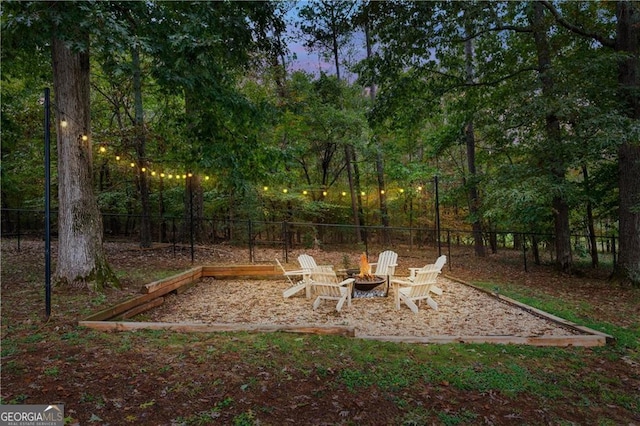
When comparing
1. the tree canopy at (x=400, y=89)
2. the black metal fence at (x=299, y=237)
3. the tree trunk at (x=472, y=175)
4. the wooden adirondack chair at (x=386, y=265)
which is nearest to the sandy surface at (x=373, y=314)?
the wooden adirondack chair at (x=386, y=265)

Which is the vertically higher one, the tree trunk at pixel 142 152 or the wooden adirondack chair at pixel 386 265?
the tree trunk at pixel 142 152

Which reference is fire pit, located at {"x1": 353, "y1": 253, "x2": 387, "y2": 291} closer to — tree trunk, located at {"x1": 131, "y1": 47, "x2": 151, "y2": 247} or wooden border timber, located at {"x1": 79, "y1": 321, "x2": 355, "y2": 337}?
wooden border timber, located at {"x1": 79, "y1": 321, "x2": 355, "y2": 337}

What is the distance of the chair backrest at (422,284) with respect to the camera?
605cm

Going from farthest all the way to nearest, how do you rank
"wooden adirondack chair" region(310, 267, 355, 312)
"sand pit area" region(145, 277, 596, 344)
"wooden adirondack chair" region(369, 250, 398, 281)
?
"wooden adirondack chair" region(369, 250, 398, 281) < "wooden adirondack chair" region(310, 267, 355, 312) < "sand pit area" region(145, 277, 596, 344)

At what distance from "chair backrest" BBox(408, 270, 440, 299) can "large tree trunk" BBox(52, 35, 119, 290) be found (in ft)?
17.2

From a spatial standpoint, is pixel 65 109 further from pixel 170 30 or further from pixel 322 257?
pixel 322 257

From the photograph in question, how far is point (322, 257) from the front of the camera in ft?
39.0

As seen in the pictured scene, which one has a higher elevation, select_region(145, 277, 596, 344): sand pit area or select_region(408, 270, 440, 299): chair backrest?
select_region(408, 270, 440, 299): chair backrest

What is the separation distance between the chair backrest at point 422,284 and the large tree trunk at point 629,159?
4.81 m

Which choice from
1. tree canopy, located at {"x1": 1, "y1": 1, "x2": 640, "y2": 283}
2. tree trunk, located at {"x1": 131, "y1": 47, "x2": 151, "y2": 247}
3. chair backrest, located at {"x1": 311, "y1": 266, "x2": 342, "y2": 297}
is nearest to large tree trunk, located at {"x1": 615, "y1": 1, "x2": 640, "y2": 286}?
tree canopy, located at {"x1": 1, "y1": 1, "x2": 640, "y2": 283}

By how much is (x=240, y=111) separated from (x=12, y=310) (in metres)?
4.57

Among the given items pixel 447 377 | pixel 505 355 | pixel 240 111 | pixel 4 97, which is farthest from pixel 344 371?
pixel 4 97

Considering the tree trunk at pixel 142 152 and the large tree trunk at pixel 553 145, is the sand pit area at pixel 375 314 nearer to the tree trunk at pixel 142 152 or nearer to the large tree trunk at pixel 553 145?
the large tree trunk at pixel 553 145

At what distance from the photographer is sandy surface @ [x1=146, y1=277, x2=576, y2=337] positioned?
495 cm
